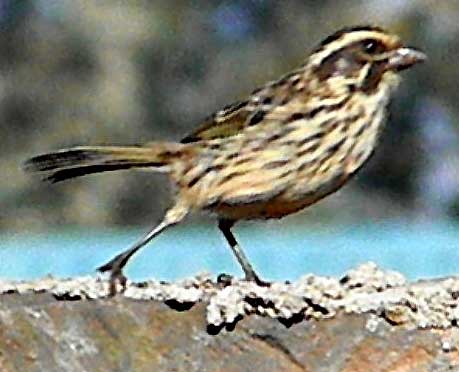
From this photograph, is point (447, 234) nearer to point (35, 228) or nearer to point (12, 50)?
point (35, 228)

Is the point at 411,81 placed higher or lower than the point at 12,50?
lower

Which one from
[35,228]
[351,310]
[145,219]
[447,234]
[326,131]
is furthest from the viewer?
[145,219]

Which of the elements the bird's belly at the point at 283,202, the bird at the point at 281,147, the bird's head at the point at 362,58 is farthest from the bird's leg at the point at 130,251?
the bird's head at the point at 362,58

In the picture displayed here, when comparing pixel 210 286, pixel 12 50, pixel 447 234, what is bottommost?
pixel 210 286

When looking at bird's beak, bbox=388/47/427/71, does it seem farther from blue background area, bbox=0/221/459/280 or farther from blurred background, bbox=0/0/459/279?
blurred background, bbox=0/0/459/279

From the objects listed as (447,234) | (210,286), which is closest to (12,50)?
(447,234)

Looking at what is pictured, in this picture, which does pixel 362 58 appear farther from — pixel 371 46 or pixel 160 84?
pixel 160 84

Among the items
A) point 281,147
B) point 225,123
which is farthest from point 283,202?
point 225,123
